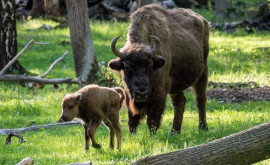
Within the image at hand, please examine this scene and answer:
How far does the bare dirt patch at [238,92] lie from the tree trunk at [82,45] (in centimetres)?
307

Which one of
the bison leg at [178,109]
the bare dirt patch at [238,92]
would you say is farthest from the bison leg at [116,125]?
the bare dirt patch at [238,92]

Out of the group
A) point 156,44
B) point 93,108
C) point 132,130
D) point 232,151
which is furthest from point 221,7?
point 232,151

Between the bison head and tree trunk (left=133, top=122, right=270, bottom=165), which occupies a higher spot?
tree trunk (left=133, top=122, right=270, bottom=165)

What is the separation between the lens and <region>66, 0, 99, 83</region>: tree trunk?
1529 centimetres

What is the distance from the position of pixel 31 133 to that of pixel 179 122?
277 cm

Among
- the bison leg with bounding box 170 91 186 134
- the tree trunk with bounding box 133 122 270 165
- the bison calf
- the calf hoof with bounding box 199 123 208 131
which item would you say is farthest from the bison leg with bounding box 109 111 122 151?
the tree trunk with bounding box 133 122 270 165

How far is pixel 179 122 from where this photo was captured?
37.5ft

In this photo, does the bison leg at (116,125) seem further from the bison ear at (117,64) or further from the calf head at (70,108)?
the bison ear at (117,64)

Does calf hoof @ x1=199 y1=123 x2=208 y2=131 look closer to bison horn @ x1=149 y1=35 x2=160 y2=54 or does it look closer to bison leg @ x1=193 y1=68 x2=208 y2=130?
bison leg @ x1=193 y1=68 x2=208 y2=130

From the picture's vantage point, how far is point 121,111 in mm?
13109

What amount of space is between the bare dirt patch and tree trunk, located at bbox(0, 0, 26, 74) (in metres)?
5.52

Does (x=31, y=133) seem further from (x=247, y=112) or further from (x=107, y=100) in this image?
(x=247, y=112)

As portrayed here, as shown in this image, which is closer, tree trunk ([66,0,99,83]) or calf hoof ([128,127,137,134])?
calf hoof ([128,127,137,134])

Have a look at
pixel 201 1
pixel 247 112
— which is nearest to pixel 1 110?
pixel 247 112
